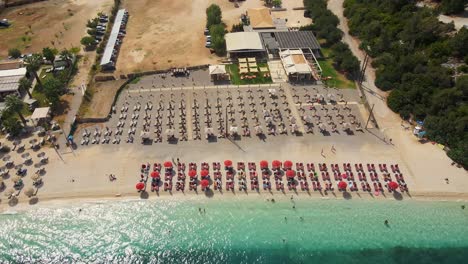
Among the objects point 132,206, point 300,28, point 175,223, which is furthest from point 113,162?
point 300,28

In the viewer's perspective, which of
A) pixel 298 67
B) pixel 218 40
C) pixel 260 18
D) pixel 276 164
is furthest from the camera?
pixel 260 18

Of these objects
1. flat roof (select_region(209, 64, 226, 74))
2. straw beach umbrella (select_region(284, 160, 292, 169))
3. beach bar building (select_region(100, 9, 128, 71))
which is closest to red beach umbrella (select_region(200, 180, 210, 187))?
straw beach umbrella (select_region(284, 160, 292, 169))

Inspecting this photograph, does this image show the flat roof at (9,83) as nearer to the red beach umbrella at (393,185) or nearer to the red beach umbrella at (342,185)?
the red beach umbrella at (342,185)

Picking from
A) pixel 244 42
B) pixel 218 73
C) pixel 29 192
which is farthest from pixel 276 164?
pixel 244 42

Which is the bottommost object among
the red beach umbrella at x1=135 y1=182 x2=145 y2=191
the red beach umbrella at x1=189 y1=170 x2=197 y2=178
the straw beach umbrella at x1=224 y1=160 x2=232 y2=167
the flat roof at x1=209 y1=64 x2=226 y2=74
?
the red beach umbrella at x1=135 y1=182 x2=145 y2=191

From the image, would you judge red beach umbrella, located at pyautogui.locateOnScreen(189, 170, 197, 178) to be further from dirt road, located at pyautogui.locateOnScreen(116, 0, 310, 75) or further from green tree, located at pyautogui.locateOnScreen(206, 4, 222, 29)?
green tree, located at pyautogui.locateOnScreen(206, 4, 222, 29)

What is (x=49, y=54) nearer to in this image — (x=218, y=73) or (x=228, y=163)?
(x=218, y=73)
